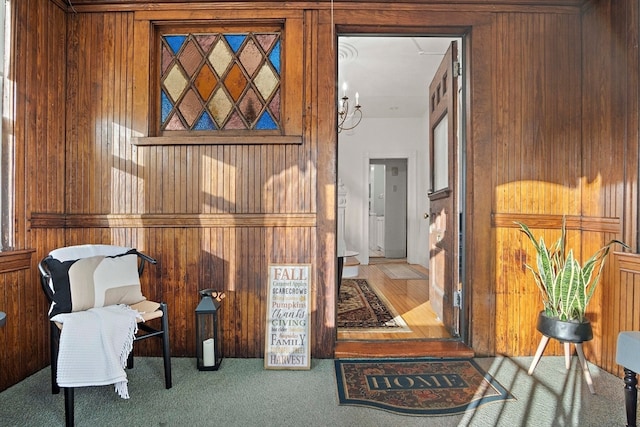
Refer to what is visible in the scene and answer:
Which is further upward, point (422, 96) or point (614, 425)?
point (422, 96)

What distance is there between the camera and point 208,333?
2.31 m

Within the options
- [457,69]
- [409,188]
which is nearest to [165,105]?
[457,69]

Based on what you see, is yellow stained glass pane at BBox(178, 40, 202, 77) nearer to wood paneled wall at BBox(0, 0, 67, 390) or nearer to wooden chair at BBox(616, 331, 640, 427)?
wood paneled wall at BBox(0, 0, 67, 390)

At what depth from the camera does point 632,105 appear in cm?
212

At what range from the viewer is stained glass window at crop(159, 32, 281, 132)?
2.52 m

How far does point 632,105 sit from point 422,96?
361 cm

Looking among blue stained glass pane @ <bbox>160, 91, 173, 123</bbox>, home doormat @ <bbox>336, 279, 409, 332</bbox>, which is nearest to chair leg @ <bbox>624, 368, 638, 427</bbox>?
home doormat @ <bbox>336, 279, 409, 332</bbox>

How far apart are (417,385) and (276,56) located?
233 centimetres

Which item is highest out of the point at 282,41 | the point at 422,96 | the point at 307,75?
the point at 422,96

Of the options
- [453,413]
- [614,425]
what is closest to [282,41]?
[453,413]

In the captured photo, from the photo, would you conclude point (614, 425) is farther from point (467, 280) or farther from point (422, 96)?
point (422, 96)

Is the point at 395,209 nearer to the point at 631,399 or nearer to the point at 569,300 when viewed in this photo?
the point at 569,300

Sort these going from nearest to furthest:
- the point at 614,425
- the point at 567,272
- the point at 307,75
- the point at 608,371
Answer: the point at 614,425 → the point at 567,272 → the point at 608,371 → the point at 307,75

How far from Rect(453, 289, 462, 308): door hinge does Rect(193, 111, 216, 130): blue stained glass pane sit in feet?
7.05
